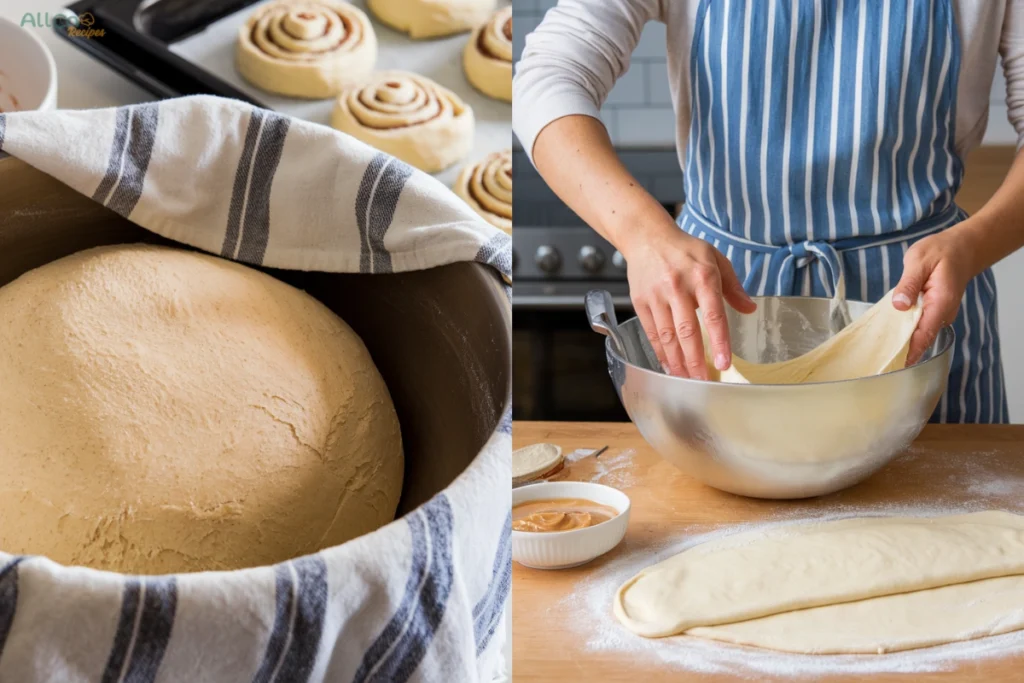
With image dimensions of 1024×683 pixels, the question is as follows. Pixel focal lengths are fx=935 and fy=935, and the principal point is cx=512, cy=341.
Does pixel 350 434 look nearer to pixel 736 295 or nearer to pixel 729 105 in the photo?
pixel 736 295

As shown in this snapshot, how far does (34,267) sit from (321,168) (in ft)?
0.55

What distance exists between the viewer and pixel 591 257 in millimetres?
1182

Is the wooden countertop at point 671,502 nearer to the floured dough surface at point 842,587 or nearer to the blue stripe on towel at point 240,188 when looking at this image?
the floured dough surface at point 842,587

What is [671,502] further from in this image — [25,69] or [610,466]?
[25,69]

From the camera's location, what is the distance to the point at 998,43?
0.68 metres

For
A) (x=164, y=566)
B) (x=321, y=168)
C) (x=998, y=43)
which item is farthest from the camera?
(x=998, y=43)

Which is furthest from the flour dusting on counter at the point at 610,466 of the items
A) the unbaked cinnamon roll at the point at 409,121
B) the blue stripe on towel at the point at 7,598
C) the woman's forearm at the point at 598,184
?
the unbaked cinnamon roll at the point at 409,121

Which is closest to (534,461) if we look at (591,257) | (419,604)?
(419,604)

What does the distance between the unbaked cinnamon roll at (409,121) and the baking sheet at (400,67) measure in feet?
0.08

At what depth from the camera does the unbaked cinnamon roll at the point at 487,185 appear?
898mm

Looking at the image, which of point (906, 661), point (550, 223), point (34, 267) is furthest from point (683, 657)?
Result: point (550, 223)

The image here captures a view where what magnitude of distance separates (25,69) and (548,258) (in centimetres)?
63

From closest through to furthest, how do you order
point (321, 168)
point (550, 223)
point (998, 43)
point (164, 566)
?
point (164, 566), point (321, 168), point (998, 43), point (550, 223)

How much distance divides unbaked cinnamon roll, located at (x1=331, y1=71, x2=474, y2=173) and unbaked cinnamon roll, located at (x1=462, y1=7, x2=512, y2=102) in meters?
0.05
